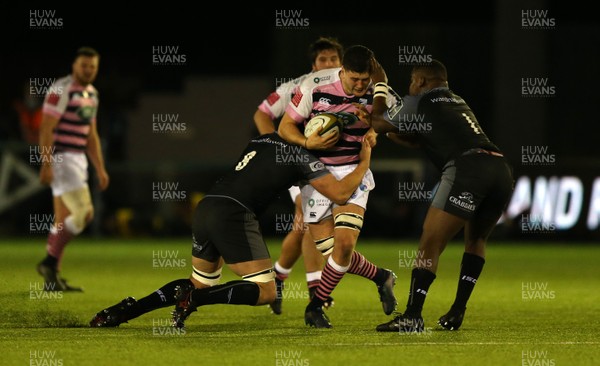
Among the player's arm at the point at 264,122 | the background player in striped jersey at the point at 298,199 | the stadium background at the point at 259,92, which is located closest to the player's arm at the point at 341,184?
the background player in striped jersey at the point at 298,199

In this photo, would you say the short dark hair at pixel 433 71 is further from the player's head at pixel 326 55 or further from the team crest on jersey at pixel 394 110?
the player's head at pixel 326 55

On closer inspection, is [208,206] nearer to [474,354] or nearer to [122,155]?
[474,354]

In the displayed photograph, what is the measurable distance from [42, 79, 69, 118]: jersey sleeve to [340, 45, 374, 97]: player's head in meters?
4.37

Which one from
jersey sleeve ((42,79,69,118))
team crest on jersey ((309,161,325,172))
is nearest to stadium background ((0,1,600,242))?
jersey sleeve ((42,79,69,118))

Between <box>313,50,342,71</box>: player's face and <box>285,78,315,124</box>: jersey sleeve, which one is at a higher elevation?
<box>313,50,342,71</box>: player's face

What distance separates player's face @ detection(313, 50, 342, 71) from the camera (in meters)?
10.5

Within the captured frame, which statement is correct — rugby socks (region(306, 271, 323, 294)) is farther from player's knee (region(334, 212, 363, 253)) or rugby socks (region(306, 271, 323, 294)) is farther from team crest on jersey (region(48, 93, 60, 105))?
team crest on jersey (region(48, 93, 60, 105))

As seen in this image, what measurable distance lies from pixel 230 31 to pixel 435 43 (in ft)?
33.0

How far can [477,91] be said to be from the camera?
2747cm

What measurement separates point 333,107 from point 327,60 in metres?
1.10

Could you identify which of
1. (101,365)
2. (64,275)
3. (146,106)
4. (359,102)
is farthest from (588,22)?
(101,365)

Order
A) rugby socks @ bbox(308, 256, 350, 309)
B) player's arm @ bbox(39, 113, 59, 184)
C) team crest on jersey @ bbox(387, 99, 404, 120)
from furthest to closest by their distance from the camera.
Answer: player's arm @ bbox(39, 113, 59, 184) → rugby socks @ bbox(308, 256, 350, 309) → team crest on jersey @ bbox(387, 99, 404, 120)

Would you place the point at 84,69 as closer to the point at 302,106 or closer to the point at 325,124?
the point at 302,106

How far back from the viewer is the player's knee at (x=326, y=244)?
970 cm
